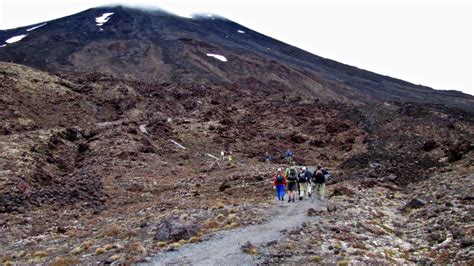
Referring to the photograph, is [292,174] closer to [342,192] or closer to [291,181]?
[291,181]

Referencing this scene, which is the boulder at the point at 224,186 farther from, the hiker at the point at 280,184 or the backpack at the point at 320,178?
the backpack at the point at 320,178

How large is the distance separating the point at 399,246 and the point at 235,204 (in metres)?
8.39

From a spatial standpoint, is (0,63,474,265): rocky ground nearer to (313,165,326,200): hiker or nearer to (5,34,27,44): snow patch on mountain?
(313,165,326,200): hiker

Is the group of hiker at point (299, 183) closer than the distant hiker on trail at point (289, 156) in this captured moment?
Yes

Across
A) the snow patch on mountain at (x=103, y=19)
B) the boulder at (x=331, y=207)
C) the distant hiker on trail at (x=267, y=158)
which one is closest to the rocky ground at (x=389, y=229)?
the boulder at (x=331, y=207)

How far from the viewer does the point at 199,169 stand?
34.7 metres

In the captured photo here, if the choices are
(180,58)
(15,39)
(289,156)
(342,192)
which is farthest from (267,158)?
(15,39)

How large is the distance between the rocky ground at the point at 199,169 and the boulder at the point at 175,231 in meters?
0.06

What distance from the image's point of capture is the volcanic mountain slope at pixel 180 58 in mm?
67688

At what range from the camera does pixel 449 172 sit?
88.9ft

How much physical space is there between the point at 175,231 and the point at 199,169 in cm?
1677

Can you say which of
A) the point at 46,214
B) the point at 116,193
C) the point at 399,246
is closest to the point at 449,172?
the point at 399,246

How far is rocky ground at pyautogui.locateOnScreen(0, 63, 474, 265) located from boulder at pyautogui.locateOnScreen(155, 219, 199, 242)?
6 cm

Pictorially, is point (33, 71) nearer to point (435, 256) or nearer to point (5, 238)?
point (5, 238)
